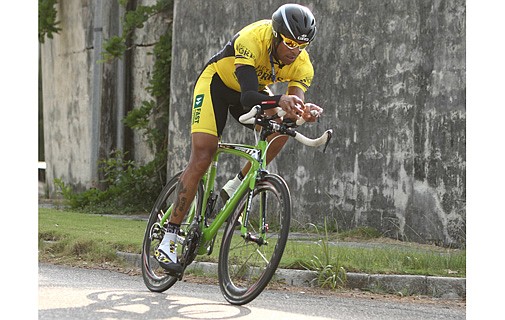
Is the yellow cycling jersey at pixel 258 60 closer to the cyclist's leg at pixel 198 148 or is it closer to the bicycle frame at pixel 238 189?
the cyclist's leg at pixel 198 148

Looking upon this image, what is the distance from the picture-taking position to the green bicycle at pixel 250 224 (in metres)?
6.41

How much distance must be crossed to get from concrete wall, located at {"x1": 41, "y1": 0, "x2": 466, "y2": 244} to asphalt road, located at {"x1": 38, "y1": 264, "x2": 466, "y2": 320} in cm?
303

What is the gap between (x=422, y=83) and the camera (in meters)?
→ 10.8

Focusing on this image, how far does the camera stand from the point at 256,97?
6.57 meters

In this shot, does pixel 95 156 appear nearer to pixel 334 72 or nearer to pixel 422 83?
pixel 334 72

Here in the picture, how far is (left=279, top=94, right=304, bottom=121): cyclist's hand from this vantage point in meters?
6.45

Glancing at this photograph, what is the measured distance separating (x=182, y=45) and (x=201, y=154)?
6.64 m

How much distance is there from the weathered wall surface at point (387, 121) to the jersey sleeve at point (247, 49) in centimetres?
416

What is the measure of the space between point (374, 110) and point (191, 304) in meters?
4.91

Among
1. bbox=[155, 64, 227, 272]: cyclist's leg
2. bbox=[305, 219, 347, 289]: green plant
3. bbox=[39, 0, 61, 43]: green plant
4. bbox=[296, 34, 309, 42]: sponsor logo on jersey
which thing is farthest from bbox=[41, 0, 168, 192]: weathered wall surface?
bbox=[296, 34, 309, 42]: sponsor logo on jersey

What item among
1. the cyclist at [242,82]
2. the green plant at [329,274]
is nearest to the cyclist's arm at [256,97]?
the cyclist at [242,82]

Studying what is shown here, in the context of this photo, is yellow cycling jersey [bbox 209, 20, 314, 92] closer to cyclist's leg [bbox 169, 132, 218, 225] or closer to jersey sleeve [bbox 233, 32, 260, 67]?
jersey sleeve [bbox 233, 32, 260, 67]

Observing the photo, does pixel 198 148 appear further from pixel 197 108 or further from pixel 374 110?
pixel 374 110
